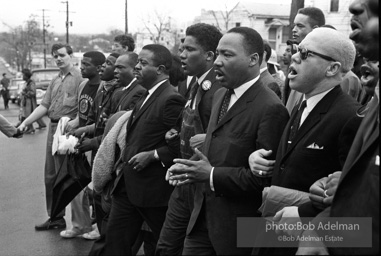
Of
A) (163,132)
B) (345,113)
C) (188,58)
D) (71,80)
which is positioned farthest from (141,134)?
(71,80)

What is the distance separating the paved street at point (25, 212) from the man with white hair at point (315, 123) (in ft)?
12.6

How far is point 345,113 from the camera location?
3.34m

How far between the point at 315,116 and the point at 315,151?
0.23 m

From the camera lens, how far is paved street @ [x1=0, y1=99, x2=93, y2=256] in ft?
21.9

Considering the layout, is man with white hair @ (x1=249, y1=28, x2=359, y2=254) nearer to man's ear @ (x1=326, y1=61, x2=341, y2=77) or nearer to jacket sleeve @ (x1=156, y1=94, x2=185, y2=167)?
man's ear @ (x1=326, y1=61, x2=341, y2=77)

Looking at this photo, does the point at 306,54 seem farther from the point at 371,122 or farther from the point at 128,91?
the point at 128,91

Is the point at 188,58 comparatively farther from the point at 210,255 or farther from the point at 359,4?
the point at 359,4

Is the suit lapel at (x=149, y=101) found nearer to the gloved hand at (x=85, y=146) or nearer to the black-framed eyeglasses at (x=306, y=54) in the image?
the gloved hand at (x=85, y=146)

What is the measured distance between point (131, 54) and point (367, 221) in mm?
4620

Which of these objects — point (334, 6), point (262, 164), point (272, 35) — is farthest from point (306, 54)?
point (272, 35)

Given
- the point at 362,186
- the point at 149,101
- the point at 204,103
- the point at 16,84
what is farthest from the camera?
the point at 16,84

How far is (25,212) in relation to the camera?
826 cm

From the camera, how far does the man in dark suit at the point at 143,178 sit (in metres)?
5.25

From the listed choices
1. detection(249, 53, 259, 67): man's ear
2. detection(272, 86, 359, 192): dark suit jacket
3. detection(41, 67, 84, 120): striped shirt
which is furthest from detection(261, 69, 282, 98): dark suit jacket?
detection(41, 67, 84, 120): striped shirt
